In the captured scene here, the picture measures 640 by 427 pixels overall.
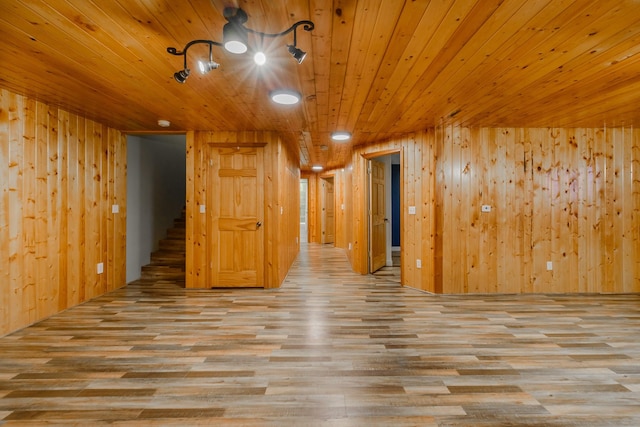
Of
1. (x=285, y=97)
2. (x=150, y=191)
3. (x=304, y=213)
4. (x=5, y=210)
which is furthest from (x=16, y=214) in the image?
(x=304, y=213)

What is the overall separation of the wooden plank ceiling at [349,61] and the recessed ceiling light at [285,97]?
0.28ft

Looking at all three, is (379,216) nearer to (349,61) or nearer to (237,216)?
(237,216)

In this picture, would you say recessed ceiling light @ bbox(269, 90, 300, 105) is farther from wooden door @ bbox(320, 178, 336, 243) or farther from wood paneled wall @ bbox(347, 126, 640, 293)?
wooden door @ bbox(320, 178, 336, 243)

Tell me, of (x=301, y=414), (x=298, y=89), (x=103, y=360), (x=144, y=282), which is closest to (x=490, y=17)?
(x=298, y=89)

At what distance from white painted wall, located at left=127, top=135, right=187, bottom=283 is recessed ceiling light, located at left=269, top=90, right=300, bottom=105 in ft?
10.3

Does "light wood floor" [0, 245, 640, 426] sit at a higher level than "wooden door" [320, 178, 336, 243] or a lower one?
lower

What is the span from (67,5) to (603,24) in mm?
3151

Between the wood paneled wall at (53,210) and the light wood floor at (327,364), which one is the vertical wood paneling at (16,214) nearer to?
the wood paneled wall at (53,210)

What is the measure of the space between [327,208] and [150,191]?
18.6 ft

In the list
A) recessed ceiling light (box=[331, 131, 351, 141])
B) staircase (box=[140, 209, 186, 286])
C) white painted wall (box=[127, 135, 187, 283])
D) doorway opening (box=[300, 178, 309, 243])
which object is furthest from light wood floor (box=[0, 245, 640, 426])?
doorway opening (box=[300, 178, 309, 243])

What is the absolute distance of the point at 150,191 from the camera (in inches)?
221

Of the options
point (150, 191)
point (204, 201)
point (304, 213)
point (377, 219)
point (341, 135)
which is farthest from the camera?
point (304, 213)

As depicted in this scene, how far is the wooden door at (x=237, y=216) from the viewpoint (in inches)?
184

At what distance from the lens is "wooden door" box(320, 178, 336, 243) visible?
401 inches
